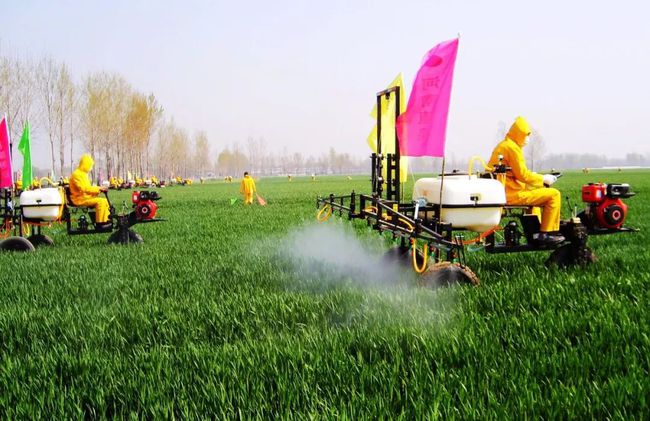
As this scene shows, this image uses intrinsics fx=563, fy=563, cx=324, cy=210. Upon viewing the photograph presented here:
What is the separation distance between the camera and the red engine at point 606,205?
7.59 meters

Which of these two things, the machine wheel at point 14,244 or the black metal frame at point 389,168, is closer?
the black metal frame at point 389,168

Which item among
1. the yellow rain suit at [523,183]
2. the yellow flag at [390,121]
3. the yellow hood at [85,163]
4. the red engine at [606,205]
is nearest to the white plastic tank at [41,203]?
the yellow hood at [85,163]

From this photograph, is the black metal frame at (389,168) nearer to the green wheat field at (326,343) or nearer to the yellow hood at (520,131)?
the green wheat field at (326,343)

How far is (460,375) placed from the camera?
3863mm

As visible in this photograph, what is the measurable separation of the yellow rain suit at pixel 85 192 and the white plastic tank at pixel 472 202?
818 cm

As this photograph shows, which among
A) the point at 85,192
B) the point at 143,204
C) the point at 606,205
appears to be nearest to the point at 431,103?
the point at 606,205

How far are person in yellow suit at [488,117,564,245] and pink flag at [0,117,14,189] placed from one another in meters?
9.26

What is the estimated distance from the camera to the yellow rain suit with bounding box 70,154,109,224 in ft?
38.6

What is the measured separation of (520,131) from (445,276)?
2.39 m

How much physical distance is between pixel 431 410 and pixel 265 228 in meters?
12.3

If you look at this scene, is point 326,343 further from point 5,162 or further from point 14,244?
point 5,162

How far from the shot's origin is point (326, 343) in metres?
4.63

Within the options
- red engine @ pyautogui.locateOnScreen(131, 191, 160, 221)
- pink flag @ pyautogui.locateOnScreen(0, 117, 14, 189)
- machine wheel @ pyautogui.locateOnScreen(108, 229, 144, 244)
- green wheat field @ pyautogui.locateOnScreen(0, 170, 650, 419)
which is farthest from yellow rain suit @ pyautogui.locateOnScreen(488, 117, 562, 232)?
pink flag @ pyautogui.locateOnScreen(0, 117, 14, 189)

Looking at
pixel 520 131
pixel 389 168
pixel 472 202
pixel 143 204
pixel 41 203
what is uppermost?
pixel 520 131
